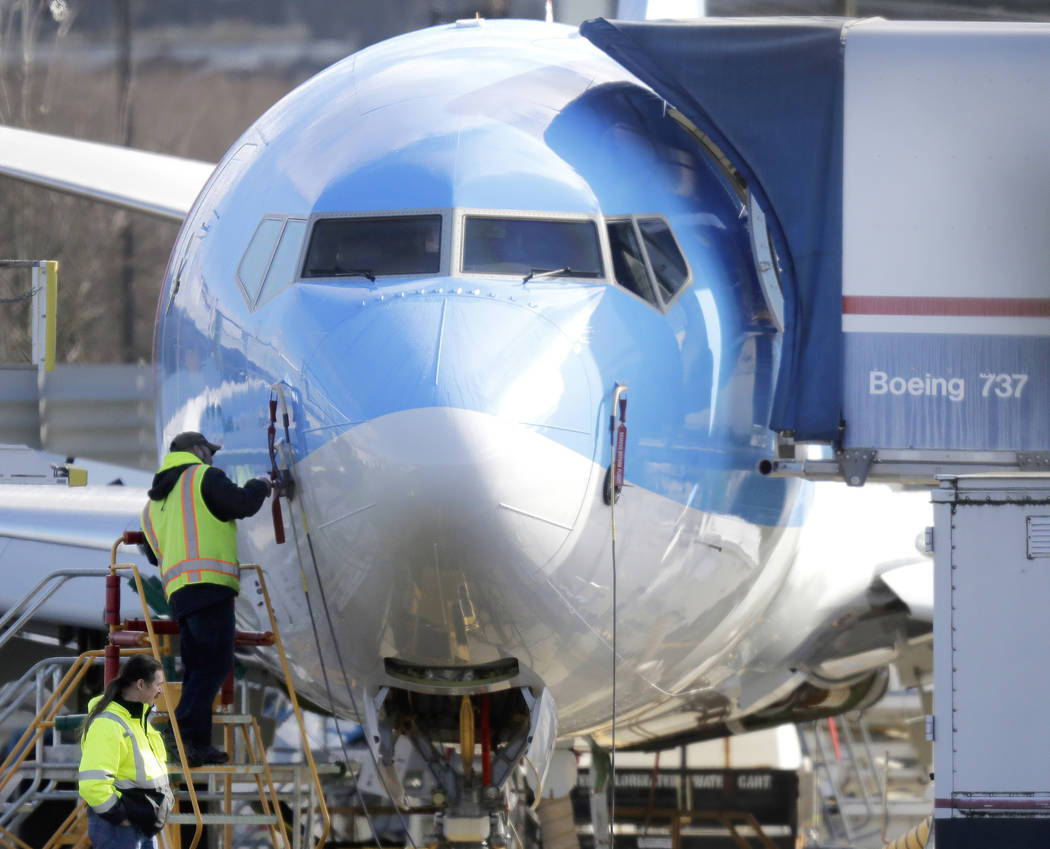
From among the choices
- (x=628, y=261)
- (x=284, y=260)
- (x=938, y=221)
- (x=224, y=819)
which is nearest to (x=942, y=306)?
(x=938, y=221)

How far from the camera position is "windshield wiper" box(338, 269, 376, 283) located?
8.34 m

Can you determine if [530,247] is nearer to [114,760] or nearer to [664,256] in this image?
[664,256]

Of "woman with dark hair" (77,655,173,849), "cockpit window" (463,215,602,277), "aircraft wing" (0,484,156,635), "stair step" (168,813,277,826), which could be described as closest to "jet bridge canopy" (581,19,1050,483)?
"cockpit window" (463,215,602,277)

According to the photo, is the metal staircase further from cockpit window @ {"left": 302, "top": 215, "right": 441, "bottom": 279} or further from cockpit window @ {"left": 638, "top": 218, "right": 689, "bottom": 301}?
cockpit window @ {"left": 638, "top": 218, "right": 689, "bottom": 301}

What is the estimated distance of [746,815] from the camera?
1670 centimetres

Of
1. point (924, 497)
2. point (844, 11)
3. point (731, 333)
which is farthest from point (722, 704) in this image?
point (844, 11)

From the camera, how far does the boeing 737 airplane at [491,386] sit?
7.75 m

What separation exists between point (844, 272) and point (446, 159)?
2.00 metres

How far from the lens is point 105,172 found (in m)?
16.0

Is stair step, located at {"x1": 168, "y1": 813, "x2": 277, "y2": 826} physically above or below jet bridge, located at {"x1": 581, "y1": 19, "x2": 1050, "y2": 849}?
below

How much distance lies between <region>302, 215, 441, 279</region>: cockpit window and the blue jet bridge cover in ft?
5.40

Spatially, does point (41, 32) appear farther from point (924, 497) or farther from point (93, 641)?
point (924, 497)

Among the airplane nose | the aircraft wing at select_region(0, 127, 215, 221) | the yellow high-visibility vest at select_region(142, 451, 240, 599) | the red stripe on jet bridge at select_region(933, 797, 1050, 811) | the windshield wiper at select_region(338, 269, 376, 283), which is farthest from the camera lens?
the aircraft wing at select_region(0, 127, 215, 221)

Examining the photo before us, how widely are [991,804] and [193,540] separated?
12.4 feet
